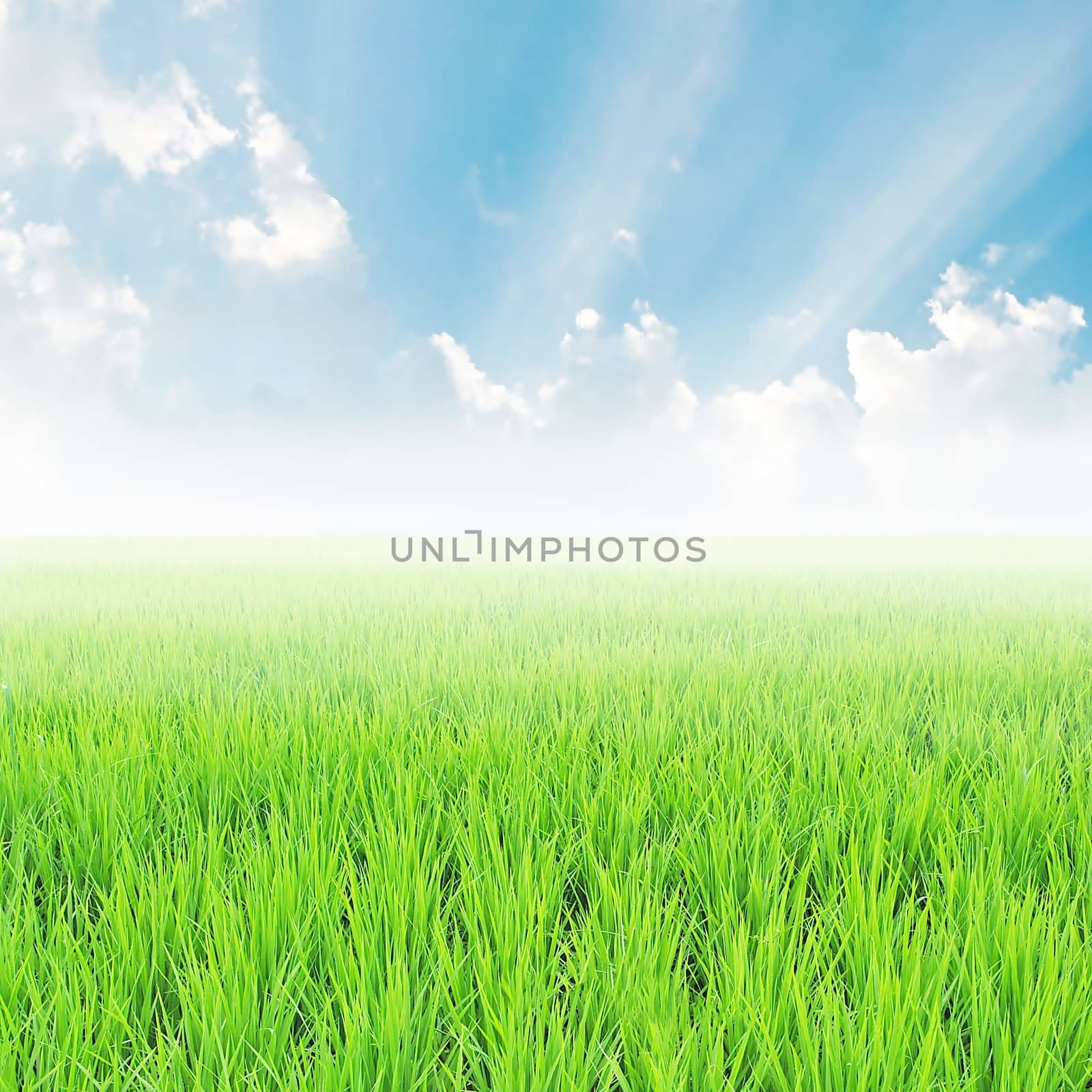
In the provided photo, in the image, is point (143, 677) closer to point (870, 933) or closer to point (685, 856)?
point (685, 856)

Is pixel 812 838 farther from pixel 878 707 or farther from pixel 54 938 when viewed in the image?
pixel 54 938

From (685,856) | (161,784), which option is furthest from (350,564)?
(685,856)

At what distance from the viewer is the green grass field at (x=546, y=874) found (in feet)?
3.27

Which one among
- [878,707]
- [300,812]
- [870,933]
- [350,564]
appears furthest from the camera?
[350,564]

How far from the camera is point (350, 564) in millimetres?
10984

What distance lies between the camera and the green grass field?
1.00 m

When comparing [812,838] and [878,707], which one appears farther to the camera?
[878,707]

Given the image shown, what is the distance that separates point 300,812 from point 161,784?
0.50 m

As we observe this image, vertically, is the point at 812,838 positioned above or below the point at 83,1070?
above

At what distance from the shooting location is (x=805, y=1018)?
98 cm

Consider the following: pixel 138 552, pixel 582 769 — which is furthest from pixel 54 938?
pixel 138 552

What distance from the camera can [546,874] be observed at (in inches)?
52.7

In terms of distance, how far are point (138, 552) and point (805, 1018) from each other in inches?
680

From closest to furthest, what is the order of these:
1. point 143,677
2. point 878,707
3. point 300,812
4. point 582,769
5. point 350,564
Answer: point 300,812 < point 582,769 < point 878,707 < point 143,677 < point 350,564
